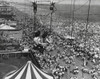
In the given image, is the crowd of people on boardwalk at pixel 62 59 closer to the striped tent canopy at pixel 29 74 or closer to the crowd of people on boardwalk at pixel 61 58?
the crowd of people on boardwalk at pixel 61 58

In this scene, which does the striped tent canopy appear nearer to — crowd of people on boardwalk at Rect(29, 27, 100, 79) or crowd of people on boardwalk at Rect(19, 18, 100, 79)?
crowd of people on boardwalk at Rect(29, 27, 100, 79)

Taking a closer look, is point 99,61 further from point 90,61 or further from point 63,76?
point 63,76

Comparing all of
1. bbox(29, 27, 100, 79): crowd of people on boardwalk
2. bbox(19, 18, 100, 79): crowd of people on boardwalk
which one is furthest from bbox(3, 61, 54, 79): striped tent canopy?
bbox(19, 18, 100, 79): crowd of people on boardwalk

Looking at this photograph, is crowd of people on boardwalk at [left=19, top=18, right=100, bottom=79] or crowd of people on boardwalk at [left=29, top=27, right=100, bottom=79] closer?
crowd of people on boardwalk at [left=29, top=27, right=100, bottom=79]

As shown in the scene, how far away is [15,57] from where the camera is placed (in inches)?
504

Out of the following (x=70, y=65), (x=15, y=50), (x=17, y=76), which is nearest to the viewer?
(x=17, y=76)

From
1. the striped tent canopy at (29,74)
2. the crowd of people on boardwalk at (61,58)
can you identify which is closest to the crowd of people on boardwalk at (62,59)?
the crowd of people on boardwalk at (61,58)

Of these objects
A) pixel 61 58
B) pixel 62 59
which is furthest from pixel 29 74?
pixel 61 58

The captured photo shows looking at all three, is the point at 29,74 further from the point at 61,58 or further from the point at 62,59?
the point at 61,58

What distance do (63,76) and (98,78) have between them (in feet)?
8.24

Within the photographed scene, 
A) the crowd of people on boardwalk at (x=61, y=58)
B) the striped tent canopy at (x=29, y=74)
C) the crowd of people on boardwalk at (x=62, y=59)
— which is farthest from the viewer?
the crowd of people on boardwalk at (x=61, y=58)

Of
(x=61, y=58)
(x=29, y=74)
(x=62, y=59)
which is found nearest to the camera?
(x=29, y=74)

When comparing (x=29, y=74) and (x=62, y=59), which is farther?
(x=62, y=59)

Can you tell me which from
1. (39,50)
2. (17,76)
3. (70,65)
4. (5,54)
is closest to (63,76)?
(70,65)
